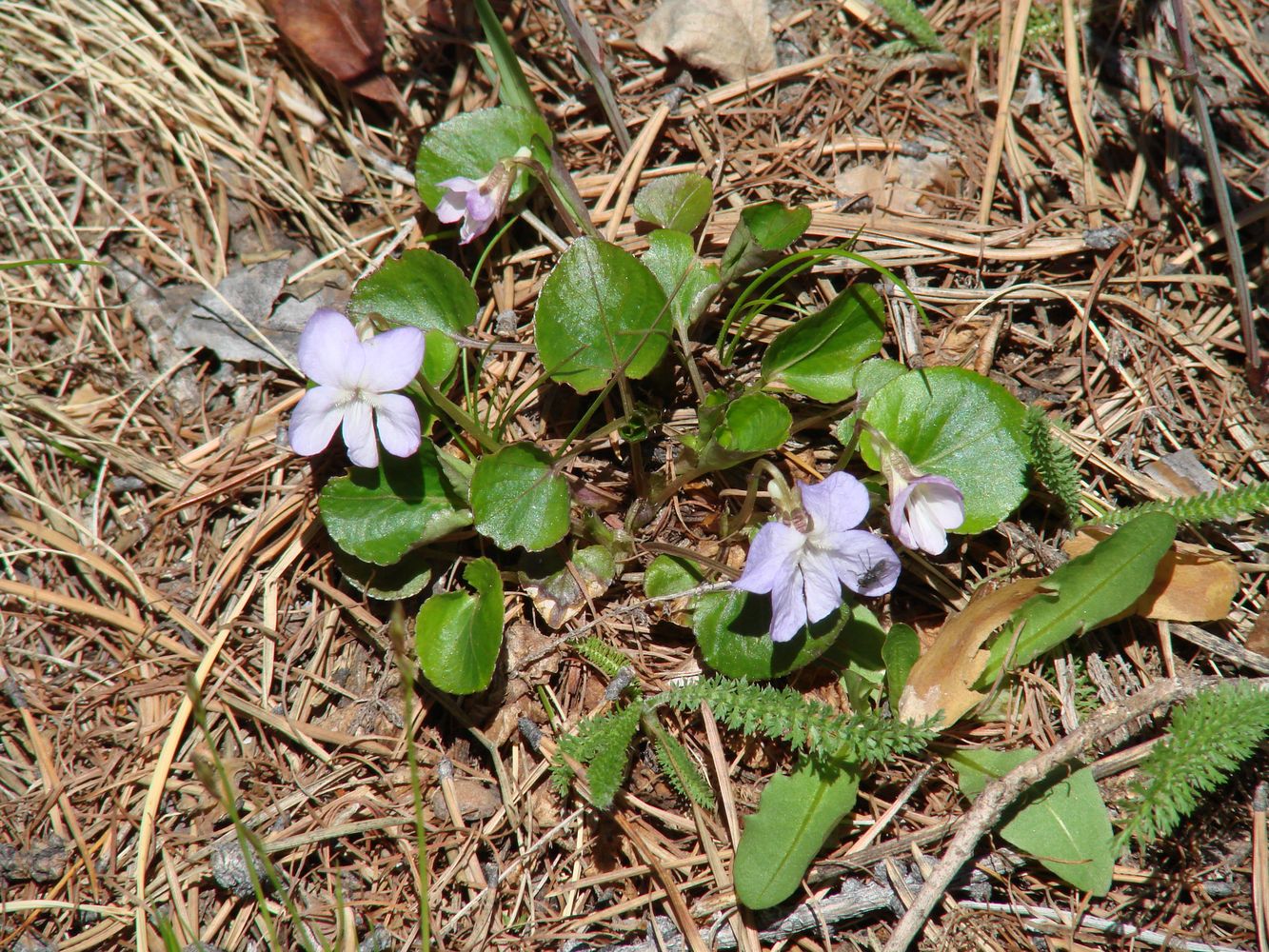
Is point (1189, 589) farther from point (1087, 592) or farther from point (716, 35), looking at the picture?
point (716, 35)

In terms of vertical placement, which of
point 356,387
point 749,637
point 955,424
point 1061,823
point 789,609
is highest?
point 356,387

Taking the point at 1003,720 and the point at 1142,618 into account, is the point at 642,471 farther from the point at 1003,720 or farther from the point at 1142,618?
the point at 1142,618

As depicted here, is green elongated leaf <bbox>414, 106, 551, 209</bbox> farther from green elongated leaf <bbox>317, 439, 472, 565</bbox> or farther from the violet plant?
green elongated leaf <bbox>317, 439, 472, 565</bbox>

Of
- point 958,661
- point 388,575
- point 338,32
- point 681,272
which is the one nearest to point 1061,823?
point 958,661

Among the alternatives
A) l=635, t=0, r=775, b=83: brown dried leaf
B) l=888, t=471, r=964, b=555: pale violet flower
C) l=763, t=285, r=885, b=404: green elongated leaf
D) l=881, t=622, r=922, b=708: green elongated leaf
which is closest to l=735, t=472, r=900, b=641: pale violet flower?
l=888, t=471, r=964, b=555: pale violet flower

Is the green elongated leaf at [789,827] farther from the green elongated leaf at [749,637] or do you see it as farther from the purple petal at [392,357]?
the purple petal at [392,357]

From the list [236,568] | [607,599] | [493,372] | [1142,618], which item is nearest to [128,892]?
[236,568]

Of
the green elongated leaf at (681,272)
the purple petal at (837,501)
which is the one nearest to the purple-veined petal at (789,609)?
the purple petal at (837,501)
